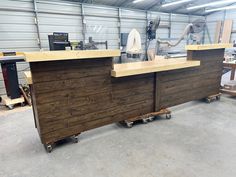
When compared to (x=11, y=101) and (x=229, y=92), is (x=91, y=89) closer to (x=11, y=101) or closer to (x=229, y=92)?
(x=11, y=101)

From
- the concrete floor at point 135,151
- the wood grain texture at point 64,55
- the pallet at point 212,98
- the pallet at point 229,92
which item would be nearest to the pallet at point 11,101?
the concrete floor at point 135,151

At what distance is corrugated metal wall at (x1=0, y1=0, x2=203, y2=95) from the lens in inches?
212

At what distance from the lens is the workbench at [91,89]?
2.05 m

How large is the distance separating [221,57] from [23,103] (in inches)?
183

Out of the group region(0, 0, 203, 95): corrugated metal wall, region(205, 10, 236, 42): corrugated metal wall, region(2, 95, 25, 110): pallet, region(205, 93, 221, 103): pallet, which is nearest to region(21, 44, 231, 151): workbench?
region(205, 93, 221, 103): pallet

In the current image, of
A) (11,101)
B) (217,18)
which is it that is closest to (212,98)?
(11,101)

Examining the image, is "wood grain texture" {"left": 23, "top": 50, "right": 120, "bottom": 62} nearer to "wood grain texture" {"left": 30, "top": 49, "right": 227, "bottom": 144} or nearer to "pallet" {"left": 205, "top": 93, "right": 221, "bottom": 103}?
"wood grain texture" {"left": 30, "top": 49, "right": 227, "bottom": 144}

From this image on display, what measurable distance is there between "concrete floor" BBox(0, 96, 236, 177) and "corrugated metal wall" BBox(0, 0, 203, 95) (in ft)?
11.5

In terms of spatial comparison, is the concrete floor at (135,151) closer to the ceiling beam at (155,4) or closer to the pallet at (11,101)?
the pallet at (11,101)

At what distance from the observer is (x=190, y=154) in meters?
2.09

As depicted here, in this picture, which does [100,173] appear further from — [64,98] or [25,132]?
[25,132]

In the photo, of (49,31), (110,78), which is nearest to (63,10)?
(49,31)

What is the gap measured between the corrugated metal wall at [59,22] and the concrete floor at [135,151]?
349 cm

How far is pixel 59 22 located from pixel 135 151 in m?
5.64
